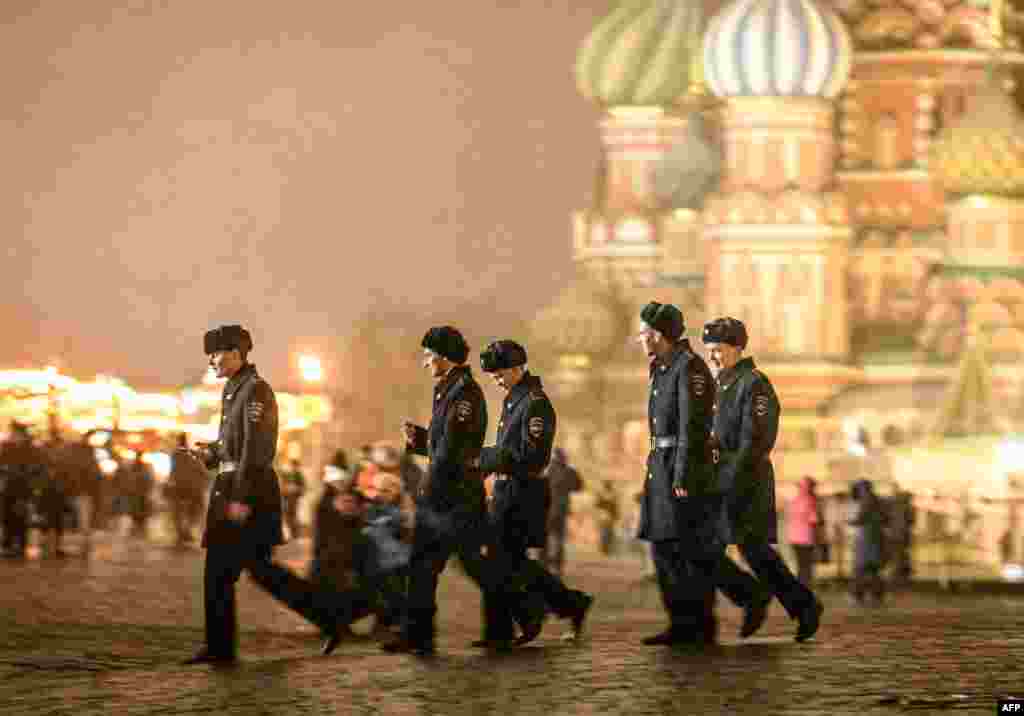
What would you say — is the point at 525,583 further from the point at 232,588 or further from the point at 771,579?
the point at 232,588

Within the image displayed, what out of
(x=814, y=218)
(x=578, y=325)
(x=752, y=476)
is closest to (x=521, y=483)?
(x=752, y=476)

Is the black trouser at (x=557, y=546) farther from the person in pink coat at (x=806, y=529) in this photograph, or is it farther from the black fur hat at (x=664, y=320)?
the black fur hat at (x=664, y=320)

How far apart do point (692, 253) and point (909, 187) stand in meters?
5.25

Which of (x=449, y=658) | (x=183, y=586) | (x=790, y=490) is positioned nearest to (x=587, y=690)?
(x=449, y=658)

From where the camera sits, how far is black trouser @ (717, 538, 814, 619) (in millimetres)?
17109

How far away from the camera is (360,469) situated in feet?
69.1

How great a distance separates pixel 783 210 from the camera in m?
85.9

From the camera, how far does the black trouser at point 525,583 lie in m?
17.2

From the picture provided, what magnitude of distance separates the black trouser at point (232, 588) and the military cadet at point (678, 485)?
1.40 metres

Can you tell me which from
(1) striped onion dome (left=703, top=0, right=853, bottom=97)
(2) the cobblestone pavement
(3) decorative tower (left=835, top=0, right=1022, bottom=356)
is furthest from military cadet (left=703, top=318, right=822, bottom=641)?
(3) decorative tower (left=835, top=0, right=1022, bottom=356)

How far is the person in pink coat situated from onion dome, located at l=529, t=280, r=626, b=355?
6350cm

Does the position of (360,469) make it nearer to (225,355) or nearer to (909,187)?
(225,355)

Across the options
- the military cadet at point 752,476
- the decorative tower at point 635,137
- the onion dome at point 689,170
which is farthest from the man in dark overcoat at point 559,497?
the decorative tower at point 635,137

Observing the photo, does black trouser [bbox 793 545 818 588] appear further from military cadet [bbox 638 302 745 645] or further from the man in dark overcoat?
military cadet [bbox 638 302 745 645]
